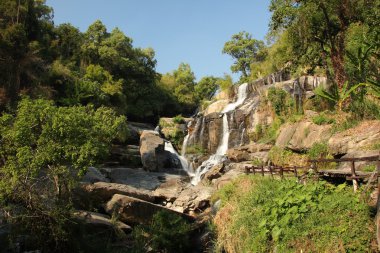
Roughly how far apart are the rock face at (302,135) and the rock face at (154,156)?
8700mm

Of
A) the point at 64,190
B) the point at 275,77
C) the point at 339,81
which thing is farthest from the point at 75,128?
the point at 275,77

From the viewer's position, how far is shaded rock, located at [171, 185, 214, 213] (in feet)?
50.6

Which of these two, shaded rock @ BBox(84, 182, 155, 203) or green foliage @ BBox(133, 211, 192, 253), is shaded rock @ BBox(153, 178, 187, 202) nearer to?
shaded rock @ BBox(84, 182, 155, 203)

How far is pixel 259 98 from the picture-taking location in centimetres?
2731

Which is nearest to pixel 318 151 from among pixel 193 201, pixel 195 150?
pixel 193 201

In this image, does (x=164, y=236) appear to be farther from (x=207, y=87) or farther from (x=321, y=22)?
(x=207, y=87)

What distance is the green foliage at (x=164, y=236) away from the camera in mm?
10211

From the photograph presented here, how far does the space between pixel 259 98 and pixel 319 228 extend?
21299 millimetres

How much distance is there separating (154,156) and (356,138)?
1411 centimetres

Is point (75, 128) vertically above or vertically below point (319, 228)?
above

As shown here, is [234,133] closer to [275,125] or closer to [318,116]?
[275,125]

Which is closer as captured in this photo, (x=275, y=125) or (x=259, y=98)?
(x=275, y=125)

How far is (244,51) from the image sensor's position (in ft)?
170

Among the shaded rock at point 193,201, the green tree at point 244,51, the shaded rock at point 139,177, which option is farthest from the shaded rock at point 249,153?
the green tree at point 244,51
